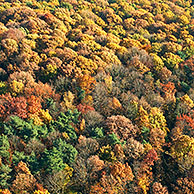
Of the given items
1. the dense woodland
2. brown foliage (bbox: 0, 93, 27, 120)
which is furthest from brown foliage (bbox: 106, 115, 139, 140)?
brown foliage (bbox: 0, 93, 27, 120)

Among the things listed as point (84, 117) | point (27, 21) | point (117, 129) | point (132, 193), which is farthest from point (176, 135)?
point (27, 21)

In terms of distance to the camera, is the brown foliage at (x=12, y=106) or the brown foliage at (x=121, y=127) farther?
the brown foliage at (x=12, y=106)

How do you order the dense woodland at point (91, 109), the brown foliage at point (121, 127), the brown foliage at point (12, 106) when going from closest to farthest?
the dense woodland at point (91, 109), the brown foliage at point (121, 127), the brown foliage at point (12, 106)

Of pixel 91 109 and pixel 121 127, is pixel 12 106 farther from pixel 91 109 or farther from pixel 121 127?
Result: pixel 121 127

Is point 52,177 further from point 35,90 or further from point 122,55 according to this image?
point 122,55

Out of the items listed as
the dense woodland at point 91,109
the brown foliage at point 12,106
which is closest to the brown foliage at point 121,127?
the dense woodland at point 91,109

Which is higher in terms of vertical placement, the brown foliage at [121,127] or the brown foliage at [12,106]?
the brown foliage at [121,127]

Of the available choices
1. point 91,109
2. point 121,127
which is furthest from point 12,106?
point 121,127

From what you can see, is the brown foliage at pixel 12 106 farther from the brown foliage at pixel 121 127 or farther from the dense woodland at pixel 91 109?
the brown foliage at pixel 121 127

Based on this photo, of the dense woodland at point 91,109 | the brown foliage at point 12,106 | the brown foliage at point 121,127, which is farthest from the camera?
the brown foliage at point 12,106

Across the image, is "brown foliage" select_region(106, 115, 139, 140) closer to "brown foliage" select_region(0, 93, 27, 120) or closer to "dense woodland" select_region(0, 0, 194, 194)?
"dense woodland" select_region(0, 0, 194, 194)
